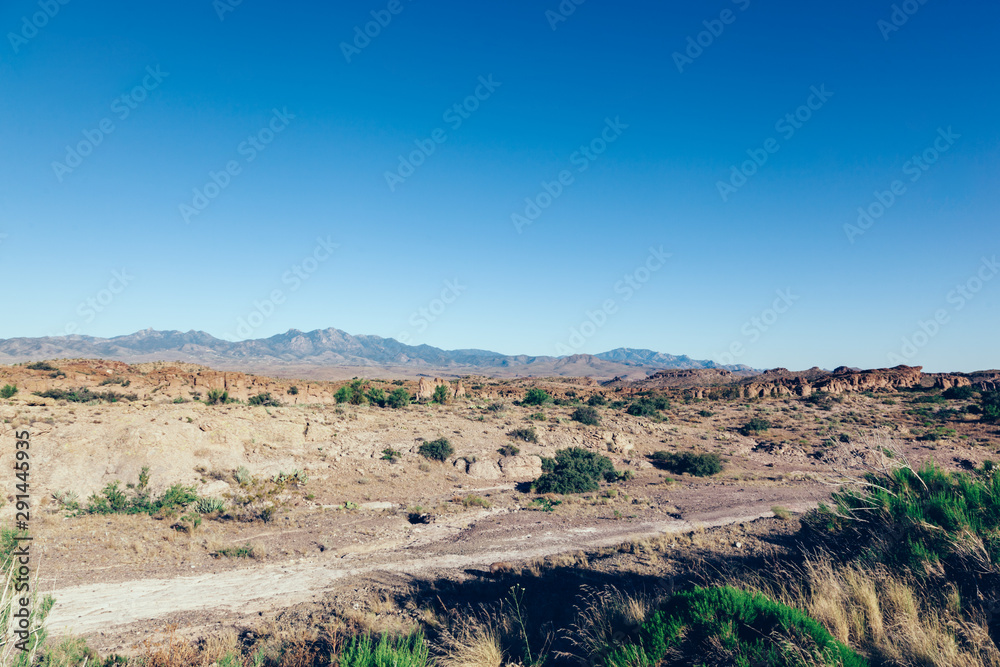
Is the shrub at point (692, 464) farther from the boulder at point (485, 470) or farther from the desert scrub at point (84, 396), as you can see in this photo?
the desert scrub at point (84, 396)

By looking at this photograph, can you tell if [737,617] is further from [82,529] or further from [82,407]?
[82,407]

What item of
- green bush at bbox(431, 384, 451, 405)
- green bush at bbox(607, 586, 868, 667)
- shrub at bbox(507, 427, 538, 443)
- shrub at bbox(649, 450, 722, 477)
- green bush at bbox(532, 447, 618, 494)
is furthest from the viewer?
green bush at bbox(431, 384, 451, 405)

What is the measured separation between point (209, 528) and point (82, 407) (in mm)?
16752

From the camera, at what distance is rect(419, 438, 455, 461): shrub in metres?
24.0

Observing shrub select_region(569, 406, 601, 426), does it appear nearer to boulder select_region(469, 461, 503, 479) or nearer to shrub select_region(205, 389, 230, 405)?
boulder select_region(469, 461, 503, 479)

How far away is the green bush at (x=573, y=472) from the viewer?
20.5 meters

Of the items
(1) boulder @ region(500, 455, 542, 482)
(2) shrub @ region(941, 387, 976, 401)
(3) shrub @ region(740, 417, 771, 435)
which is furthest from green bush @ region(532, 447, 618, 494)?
(2) shrub @ region(941, 387, 976, 401)

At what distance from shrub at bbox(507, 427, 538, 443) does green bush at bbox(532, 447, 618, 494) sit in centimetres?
275

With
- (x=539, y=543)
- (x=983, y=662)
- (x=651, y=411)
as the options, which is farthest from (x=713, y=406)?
(x=983, y=662)

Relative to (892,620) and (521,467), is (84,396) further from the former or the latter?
(892,620)

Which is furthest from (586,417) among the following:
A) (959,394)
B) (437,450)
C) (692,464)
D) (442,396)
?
(959,394)

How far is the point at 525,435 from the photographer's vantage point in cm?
2836

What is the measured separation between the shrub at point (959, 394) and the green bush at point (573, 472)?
5311 cm

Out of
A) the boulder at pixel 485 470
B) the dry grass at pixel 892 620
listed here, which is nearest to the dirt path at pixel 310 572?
the boulder at pixel 485 470
